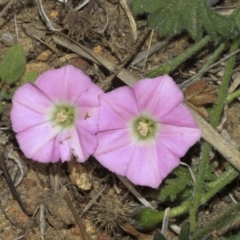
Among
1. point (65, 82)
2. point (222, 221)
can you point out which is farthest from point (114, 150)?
point (222, 221)

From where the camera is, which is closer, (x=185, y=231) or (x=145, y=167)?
(x=185, y=231)

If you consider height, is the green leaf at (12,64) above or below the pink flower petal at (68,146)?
above

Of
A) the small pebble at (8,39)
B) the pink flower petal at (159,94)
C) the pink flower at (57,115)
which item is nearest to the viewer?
the pink flower petal at (159,94)

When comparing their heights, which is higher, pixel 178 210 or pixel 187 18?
pixel 187 18

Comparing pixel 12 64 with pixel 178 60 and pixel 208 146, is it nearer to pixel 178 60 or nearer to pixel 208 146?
Answer: pixel 178 60

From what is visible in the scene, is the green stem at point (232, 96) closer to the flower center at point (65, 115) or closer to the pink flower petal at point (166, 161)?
the pink flower petal at point (166, 161)

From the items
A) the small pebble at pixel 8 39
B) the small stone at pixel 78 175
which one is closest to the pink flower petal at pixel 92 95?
the small stone at pixel 78 175

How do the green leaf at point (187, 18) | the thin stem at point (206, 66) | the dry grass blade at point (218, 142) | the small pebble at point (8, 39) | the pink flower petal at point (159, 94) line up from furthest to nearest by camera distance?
1. the small pebble at point (8, 39)
2. the thin stem at point (206, 66)
3. the dry grass blade at point (218, 142)
4. the green leaf at point (187, 18)
5. the pink flower petal at point (159, 94)
